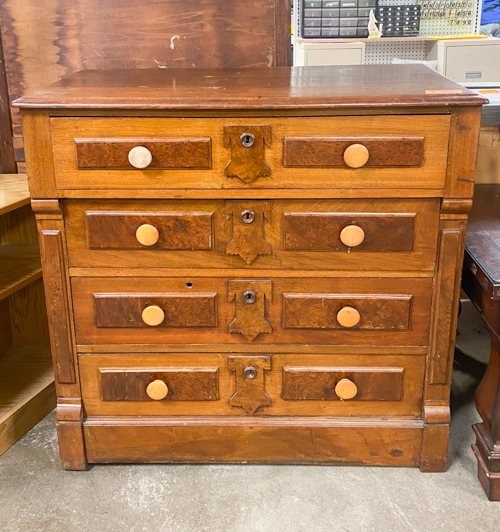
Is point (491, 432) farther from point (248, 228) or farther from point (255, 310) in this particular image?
point (248, 228)

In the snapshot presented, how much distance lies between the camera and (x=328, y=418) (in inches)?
70.6

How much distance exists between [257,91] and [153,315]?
0.64 metres

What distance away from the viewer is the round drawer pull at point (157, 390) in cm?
175

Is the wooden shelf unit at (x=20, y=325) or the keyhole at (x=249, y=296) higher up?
the keyhole at (x=249, y=296)

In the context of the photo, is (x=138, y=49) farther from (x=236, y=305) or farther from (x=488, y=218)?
(x=488, y=218)

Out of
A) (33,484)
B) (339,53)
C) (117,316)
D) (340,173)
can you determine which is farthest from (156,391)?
(339,53)

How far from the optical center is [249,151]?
1.53 m

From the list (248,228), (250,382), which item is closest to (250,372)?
(250,382)

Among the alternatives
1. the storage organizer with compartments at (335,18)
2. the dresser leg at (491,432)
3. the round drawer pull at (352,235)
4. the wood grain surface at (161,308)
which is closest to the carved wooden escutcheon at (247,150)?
the round drawer pull at (352,235)

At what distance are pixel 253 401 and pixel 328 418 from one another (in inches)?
8.6

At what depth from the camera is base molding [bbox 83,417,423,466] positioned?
5.86 feet

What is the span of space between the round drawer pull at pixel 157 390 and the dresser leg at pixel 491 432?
88 centimetres

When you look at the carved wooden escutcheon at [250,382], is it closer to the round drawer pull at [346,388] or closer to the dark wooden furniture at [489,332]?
the round drawer pull at [346,388]

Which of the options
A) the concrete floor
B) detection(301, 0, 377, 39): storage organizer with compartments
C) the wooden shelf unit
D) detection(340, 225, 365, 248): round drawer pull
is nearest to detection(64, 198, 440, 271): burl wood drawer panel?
detection(340, 225, 365, 248): round drawer pull
